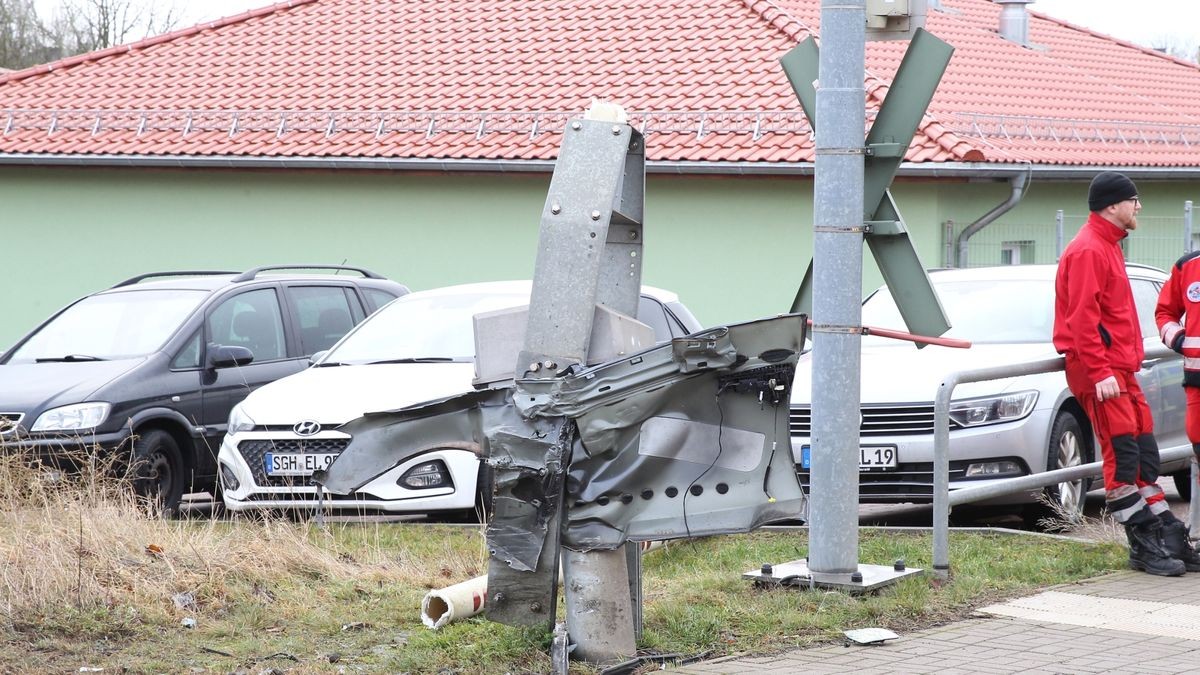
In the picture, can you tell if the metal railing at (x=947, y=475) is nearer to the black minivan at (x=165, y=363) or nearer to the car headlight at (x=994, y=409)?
the car headlight at (x=994, y=409)

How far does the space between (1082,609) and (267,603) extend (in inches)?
139

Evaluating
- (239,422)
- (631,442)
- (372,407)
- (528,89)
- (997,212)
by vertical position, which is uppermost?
(528,89)

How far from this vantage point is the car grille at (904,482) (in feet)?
30.9

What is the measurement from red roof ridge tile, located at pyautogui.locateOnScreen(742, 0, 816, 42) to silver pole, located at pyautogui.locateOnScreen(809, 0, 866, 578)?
15.2 m

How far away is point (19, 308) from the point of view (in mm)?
24094

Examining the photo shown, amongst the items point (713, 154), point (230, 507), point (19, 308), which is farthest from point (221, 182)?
point (230, 507)

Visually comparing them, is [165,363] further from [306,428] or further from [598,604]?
[598,604]

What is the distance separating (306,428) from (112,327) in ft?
8.70

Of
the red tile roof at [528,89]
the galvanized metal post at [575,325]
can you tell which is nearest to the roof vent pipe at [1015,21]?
the red tile roof at [528,89]

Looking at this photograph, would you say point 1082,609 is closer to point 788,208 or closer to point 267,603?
point 267,603

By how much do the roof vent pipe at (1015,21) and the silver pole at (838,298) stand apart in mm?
21563

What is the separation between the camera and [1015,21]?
90.6 feet

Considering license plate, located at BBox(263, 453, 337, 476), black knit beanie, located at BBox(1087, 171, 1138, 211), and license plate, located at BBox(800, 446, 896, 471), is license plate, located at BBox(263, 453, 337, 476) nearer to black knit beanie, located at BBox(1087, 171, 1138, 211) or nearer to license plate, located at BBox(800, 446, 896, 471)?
license plate, located at BBox(800, 446, 896, 471)

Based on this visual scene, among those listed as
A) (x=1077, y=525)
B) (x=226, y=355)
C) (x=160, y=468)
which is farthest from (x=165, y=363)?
(x=1077, y=525)
